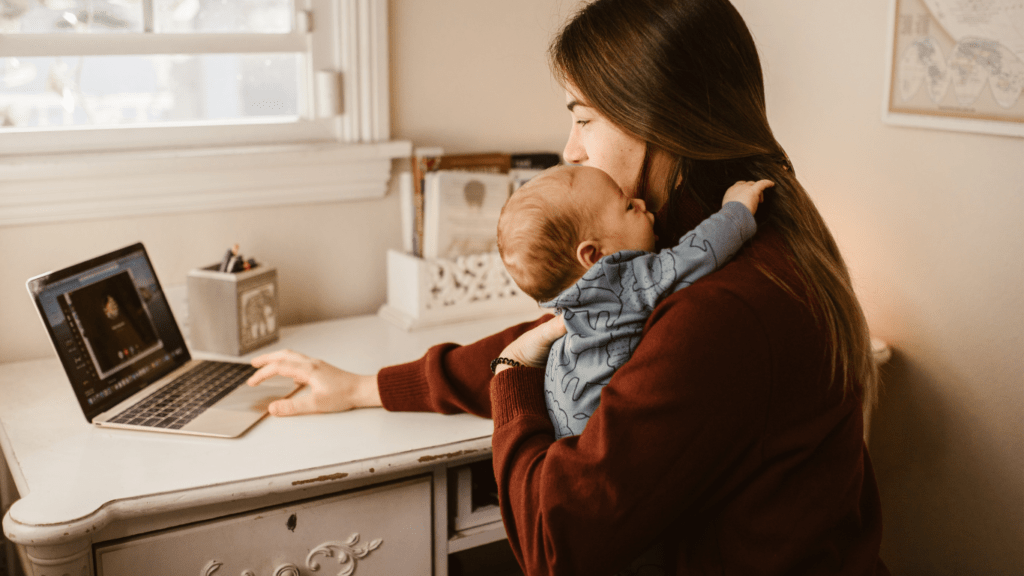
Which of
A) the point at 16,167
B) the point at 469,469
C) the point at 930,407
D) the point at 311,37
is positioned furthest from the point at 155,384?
the point at 930,407

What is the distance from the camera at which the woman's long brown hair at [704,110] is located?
927 mm

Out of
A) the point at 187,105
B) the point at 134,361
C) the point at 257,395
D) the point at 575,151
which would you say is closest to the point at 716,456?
the point at 575,151

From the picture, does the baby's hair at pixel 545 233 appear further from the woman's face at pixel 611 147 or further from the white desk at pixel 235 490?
the white desk at pixel 235 490

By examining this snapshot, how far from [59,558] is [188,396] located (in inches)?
15.6

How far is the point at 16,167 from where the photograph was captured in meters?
1.47

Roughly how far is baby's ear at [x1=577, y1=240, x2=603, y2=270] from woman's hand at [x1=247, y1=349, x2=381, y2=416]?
0.50 meters

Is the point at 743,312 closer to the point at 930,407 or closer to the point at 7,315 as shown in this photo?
the point at 930,407

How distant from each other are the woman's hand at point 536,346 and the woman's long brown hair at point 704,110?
0.22 m

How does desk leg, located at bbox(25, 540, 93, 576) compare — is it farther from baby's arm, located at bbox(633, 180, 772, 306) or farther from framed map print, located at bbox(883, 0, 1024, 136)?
framed map print, located at bbox(883, 0, 1024, 136)

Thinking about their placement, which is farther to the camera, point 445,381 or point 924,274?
point 924,274

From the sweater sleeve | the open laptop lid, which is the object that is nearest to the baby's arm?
the sweater sleeve

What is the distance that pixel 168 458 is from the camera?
1.16 meters

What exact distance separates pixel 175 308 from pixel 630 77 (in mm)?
1118

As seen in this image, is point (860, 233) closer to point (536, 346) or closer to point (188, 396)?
point (536, 346)
